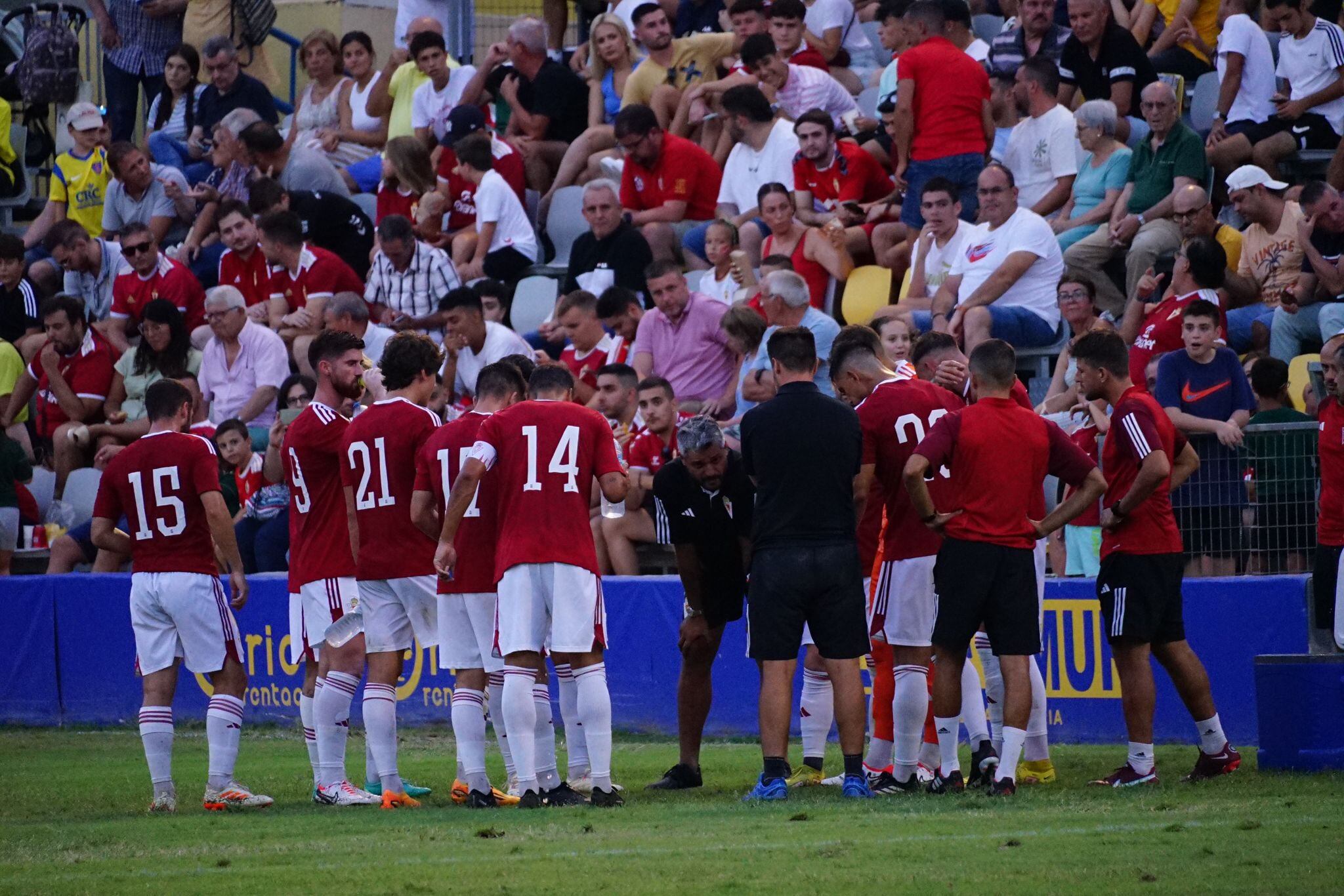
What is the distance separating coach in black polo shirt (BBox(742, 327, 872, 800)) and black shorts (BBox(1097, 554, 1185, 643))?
1353 mm

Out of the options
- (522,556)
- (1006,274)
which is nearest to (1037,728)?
(522,556)

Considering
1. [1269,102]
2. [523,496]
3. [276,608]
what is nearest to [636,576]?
[276,608]

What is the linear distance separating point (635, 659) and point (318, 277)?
5602mm

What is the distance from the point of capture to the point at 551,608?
886 centimetres

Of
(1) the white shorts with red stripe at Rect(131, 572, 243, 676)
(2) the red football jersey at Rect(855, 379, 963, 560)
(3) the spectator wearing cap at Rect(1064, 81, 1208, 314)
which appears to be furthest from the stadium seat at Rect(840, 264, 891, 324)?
(1) the white shorts with red stripe at Rect(131, 572, 243, 676)

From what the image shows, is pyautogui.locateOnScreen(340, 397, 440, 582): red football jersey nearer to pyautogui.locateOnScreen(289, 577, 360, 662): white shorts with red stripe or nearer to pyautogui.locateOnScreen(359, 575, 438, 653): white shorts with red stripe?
pyautogui.locateOnScreen(359, 575, 438, 653): white shorts with red stripe

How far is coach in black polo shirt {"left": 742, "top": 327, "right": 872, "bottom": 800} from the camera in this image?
863cm

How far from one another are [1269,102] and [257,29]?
12.3 meters

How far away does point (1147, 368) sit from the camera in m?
12.2

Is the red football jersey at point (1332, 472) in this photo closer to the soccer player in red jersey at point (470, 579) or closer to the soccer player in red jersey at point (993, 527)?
the soccer player in red jersey at point (993, 527)

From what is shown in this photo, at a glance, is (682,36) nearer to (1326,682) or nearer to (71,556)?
(71,556)

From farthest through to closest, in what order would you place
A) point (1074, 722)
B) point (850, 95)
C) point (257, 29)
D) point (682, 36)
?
point (257, 29)
point (682, 36)
point (850, 95)
point (1074, 722)

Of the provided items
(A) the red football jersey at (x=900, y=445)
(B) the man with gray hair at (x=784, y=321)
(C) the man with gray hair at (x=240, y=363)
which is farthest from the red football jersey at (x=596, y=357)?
(A) the red football jersey at (x=900, y=445)

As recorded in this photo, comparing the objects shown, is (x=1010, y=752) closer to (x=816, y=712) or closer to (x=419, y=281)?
(x=816, y=712)
